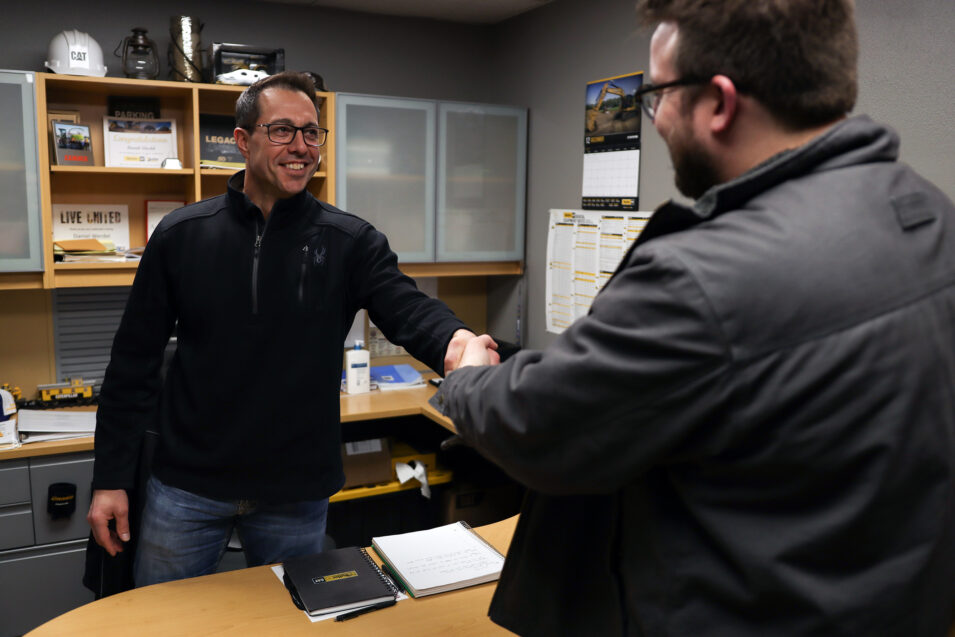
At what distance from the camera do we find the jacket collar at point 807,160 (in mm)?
800

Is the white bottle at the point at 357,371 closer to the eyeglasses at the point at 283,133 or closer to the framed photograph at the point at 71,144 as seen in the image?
the framed photograph at the point at 71,144

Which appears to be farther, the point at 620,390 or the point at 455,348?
the point at 455,348

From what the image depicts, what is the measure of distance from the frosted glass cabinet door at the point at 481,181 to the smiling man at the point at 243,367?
1618 millimetres

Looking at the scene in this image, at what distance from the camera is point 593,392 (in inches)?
30.9

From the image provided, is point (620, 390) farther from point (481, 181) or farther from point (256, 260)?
point (481, 181)

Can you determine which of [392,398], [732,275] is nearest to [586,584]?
[732,275]

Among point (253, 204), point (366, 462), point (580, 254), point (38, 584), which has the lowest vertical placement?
point (38, 584)

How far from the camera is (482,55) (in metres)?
3.89

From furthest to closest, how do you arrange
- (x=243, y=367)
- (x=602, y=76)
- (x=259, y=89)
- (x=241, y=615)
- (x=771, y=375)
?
(x=602, y=76)
(x=259, y=89)
(x=243, y=367)
(x=241, y=615)
(x=771, y=375)

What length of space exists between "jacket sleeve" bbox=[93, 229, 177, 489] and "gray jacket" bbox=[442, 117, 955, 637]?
1.26m

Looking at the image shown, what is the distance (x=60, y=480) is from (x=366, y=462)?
1126mm

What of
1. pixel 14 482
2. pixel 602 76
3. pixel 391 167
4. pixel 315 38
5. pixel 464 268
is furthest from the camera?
pixel 464 268

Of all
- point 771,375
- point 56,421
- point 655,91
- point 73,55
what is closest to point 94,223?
point 73,55

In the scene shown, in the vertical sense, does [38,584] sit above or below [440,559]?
below
